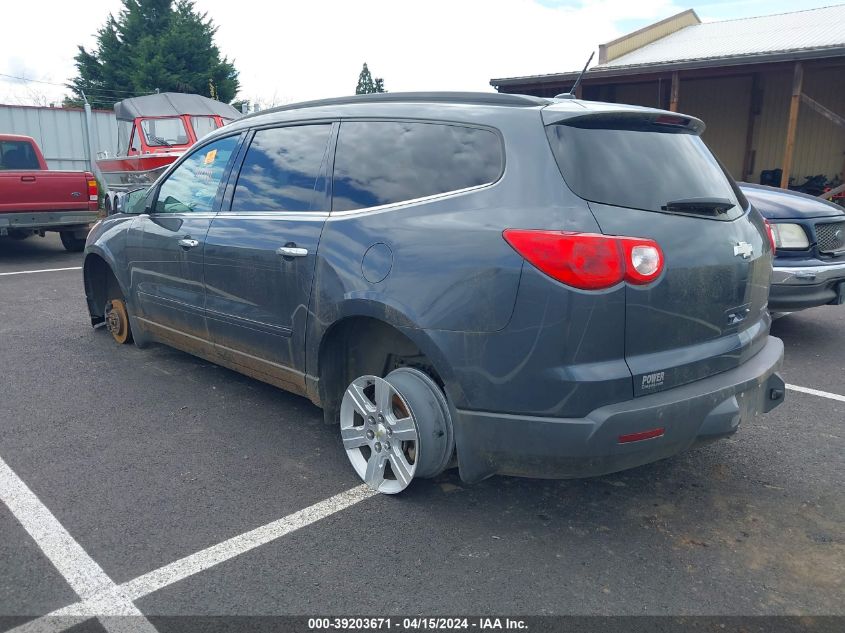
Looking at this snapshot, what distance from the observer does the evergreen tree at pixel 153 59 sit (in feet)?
105

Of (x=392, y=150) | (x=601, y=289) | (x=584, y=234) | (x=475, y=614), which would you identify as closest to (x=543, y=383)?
(x=601, y=289)

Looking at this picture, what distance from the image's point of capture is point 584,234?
265 cm

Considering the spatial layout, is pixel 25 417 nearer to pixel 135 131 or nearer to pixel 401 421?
pixel 401 421

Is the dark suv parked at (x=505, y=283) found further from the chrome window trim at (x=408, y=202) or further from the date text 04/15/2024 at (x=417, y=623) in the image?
the date text 04/15/2024 at (x=417, y=623)

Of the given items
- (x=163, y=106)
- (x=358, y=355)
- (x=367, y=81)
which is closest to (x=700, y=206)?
(x=358, y=355)

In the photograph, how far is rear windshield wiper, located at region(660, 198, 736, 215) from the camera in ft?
9.58

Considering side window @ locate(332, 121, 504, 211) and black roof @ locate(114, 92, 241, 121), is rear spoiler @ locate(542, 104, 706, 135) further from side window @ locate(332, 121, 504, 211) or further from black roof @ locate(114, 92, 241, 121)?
black roof @ locate(114, 92, 241, 121)

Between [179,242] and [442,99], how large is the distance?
80.9 inches

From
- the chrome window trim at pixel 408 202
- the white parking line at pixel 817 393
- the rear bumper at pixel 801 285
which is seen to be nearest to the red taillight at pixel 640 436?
the chrome window trim at pixel 408 202

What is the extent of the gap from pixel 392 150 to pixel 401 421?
4.12 ft

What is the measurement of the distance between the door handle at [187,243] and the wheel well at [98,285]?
161 cm

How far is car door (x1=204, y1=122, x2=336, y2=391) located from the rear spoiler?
4.05 feet

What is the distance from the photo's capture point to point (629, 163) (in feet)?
9.64

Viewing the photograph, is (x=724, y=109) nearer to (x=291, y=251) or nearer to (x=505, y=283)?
(x=291, y=251)
